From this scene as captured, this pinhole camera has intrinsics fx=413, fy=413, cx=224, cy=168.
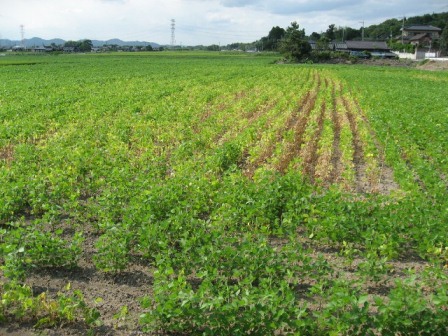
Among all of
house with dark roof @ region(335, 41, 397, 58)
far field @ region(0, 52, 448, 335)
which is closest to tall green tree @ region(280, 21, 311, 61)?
house with dark roof @ region(335, 41, 397, 58)

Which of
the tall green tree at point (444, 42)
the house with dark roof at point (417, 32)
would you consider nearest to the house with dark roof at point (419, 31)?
the house with dark roof at point (417, 32)

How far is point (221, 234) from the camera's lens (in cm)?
525

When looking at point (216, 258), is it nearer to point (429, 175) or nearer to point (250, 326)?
point (250, 326)

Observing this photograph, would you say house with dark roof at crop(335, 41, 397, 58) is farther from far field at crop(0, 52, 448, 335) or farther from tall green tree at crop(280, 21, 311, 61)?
far field at crop(0, 52, 448, 335)

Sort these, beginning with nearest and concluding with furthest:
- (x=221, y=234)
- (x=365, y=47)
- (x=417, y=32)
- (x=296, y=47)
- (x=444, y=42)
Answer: (x=221, y=234) < (x=296, y=47) < (x=444, y=42) < (x=365, y=47) < (x=417, y=32)

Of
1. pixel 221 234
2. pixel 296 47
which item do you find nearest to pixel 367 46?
pixel 296 47

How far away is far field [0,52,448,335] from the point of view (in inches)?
154

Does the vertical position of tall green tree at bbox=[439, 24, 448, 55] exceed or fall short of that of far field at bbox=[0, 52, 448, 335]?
it exceeds it

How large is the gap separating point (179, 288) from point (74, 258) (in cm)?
185

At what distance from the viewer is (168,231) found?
5.66 metres

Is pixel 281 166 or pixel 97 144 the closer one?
pixel 281 166

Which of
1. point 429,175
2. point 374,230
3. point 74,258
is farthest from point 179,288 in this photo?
point 429,175

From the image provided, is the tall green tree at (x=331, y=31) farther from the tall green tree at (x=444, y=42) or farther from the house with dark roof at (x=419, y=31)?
the tall green tree at (x=444, y=42)

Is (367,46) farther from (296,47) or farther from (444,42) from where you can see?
(296,47)
